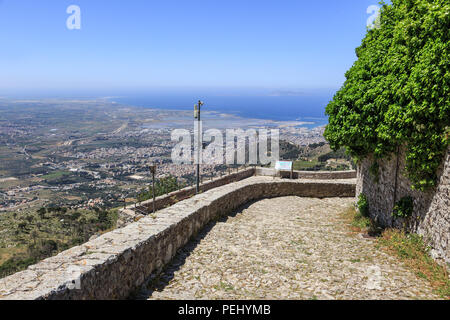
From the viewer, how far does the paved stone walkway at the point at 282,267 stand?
496cm

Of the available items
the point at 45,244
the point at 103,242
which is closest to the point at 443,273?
the point at 103,242

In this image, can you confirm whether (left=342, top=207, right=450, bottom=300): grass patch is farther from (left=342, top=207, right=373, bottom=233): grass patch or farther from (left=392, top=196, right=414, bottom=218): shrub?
(left=392, top=196, right=414, bottom=218): shrub

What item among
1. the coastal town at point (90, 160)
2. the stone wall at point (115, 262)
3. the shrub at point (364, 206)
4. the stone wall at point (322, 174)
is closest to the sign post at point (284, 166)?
the stone wall at point (322, 174)

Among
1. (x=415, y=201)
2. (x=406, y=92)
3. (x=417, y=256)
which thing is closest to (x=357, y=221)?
(x=415, y=201)

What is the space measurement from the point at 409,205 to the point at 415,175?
0.87m

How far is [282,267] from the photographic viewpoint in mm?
6133

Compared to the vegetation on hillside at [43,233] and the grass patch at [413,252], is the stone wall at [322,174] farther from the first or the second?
the vegetation on hillside at [43,233]

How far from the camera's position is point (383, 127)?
7316 millimetres

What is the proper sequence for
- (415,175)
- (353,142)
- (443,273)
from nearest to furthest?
(443,273) → (415,175) → (353,142)

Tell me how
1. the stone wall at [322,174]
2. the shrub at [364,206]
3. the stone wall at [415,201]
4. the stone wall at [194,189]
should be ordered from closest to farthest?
1. the stone wall at [415,201]
2. the shrub at [364,206]
3. the stone wall at [194,189]
4. the stone wall at [322,174]

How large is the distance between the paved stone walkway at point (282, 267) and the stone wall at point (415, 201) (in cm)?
84

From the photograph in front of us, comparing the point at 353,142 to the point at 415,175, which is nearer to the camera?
the point at 415,175

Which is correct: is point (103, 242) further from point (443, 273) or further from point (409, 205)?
point (409, 205)

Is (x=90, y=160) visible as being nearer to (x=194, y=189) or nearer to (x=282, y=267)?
(x=194, y=189)
